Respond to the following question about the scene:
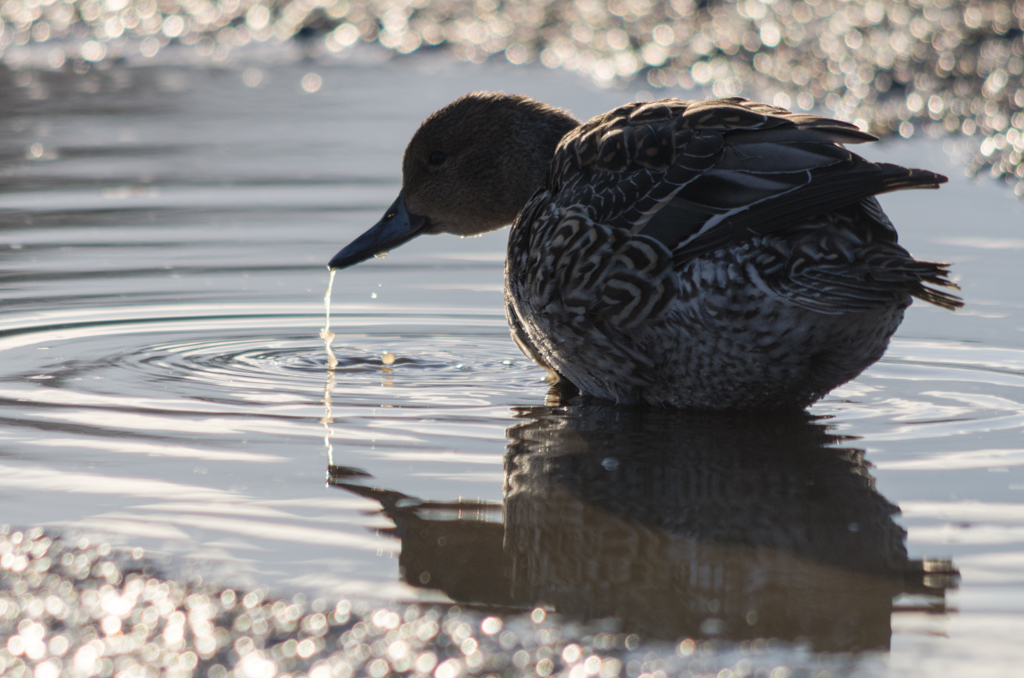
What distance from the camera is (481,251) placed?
7.35 meters

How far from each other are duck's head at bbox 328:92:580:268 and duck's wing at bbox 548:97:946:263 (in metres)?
0.87

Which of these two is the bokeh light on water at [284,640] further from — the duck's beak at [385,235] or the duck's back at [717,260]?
the duck's beak at [385,235]

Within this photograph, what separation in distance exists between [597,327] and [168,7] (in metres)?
11.8

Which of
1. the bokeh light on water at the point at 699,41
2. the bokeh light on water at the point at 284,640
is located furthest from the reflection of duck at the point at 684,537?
the bokeh light on water at the point at 699,41

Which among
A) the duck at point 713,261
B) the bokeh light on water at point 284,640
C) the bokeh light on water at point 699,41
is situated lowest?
the bokeh light on water at point 284,640

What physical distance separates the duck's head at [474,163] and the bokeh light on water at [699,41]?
372cm

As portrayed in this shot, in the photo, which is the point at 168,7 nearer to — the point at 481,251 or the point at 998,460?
the point at 481,251

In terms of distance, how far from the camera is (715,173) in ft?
14.3

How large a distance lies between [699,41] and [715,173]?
27.6ft

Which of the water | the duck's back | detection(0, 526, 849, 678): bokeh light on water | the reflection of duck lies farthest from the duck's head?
detection(0, 526, 849, 678): bokeh light on water

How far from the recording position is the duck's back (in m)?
4.07

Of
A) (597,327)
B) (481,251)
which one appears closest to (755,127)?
(597,327)

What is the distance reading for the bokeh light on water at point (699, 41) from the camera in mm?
9828

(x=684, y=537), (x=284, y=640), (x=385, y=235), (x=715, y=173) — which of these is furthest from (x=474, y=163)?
(x=284, y=640)
